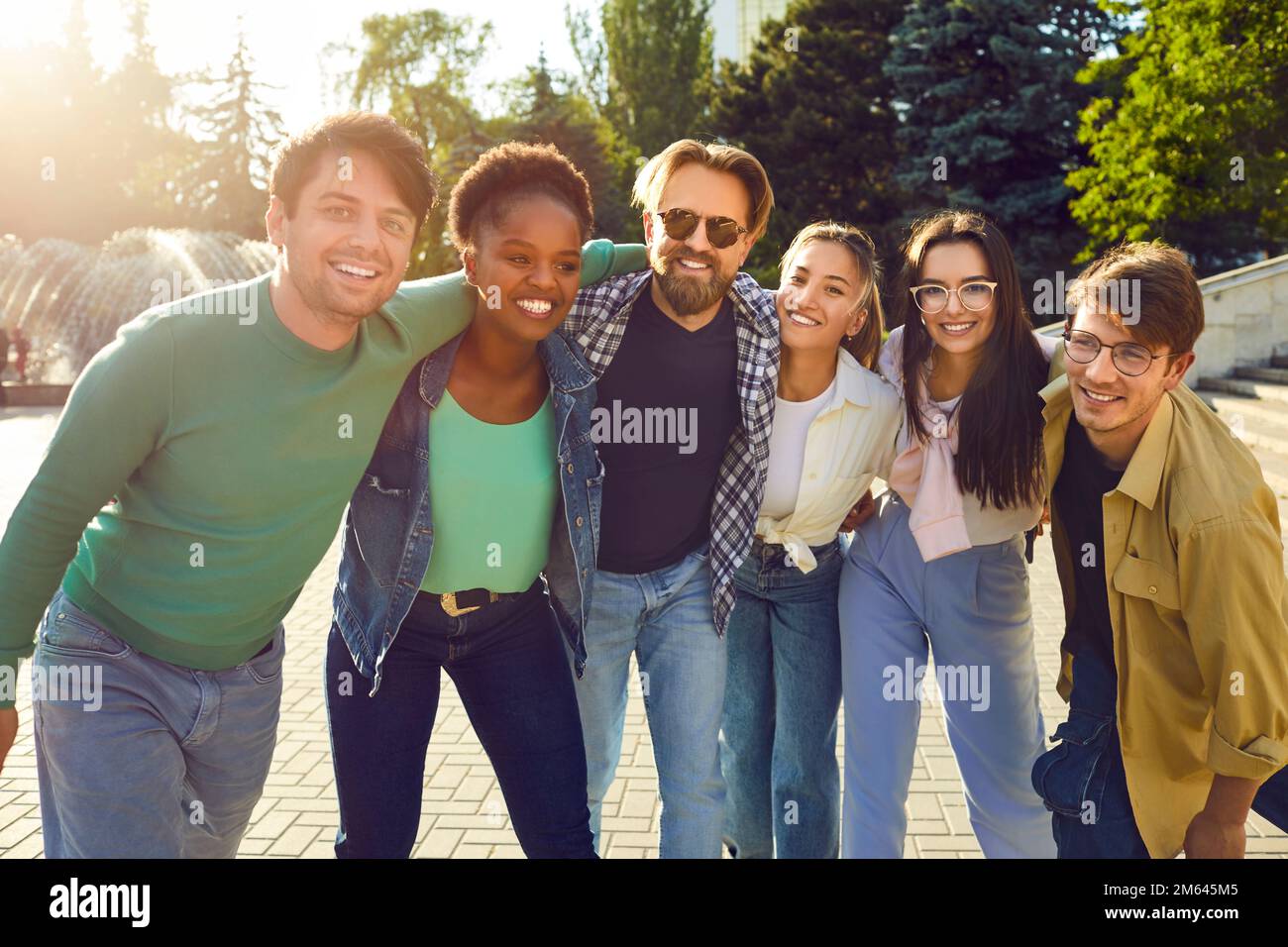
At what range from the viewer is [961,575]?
10.5 ft

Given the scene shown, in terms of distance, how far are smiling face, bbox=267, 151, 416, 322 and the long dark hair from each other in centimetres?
180

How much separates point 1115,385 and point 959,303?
684 mm

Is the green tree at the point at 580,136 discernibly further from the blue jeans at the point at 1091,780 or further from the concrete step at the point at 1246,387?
the blue jeans at the point at 1091,780

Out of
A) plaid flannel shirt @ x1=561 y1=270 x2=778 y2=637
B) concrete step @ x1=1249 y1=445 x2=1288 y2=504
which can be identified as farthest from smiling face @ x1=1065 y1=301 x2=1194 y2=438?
concrete step @ x1=1249 y1=445 x2=1288 y2=504

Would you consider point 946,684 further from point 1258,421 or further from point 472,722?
point 1258,421

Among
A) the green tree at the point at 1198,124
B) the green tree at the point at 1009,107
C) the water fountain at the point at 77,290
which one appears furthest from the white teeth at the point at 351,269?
the green tree at the point at 1009,107

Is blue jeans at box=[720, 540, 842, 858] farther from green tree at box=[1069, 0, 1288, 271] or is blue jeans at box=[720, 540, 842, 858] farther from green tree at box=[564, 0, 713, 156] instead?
green tree at box=[564, 0, 713, 156]

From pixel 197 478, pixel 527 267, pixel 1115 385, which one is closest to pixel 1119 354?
pixel 1115 385

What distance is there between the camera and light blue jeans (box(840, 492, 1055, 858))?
3191mm

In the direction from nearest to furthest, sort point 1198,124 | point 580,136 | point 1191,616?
point 1191,616, point 1198,124, point 580,136

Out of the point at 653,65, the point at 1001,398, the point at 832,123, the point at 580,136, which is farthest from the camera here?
the point at 653,65
